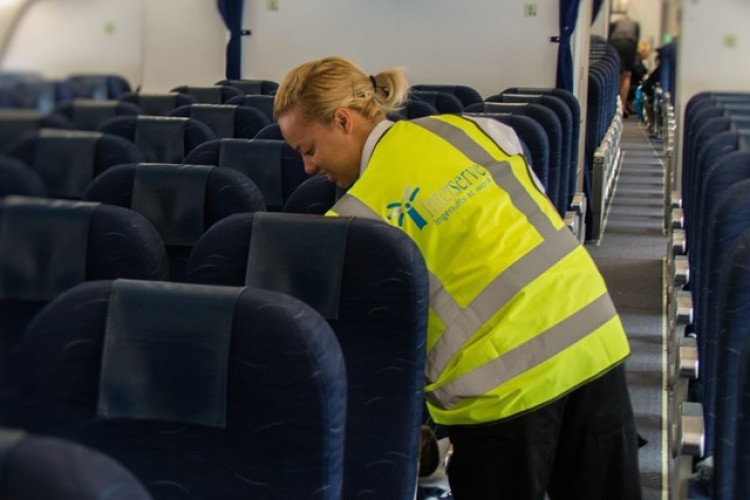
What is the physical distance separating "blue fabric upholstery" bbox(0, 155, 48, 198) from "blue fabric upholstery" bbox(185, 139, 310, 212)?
3.05m

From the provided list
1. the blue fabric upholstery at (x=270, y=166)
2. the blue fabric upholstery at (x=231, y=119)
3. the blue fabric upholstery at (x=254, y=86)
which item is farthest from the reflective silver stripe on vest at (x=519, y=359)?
the blue fabric upholstery at (x=254, y=86)

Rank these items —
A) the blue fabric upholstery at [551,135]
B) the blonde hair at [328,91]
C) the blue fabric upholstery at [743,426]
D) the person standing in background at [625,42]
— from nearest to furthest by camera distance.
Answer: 1. the blue fabric upholstery at [743,426]
2. the blonde hair at [328,91]
3. the blue fabric upholstery at [551,135]
4. the person standing in background at [625,42]

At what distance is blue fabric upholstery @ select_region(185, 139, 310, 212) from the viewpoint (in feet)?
12.7

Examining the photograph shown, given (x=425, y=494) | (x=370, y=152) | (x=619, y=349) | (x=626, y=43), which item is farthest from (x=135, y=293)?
(x=626, y=43)

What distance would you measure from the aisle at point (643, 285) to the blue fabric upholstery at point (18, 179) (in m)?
2.92

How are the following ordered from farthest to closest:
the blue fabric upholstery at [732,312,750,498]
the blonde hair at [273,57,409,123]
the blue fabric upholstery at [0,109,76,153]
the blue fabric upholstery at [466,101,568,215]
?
the blue fabric upholstery at [466,101,568,215]
the blonde hair at [273,57,409,123]
the blue fabric upholstery at [732,312,750,498]
the blue fabric upholstery at [0,109,76,153]

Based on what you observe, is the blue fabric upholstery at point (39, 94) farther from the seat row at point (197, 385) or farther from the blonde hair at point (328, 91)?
the blonde hair at point (328, 91)

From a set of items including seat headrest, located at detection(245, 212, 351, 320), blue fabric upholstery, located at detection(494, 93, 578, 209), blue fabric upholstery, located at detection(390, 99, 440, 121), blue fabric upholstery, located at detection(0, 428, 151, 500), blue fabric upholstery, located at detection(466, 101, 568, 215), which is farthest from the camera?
blue fabric upholstery, located at detection(390, 99, 440, 121)

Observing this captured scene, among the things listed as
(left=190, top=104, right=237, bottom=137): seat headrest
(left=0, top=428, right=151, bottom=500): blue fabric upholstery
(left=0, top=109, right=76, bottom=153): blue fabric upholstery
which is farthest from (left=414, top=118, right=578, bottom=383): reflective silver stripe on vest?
(left=190, top=104, right=237, bottom=137): seat headrest

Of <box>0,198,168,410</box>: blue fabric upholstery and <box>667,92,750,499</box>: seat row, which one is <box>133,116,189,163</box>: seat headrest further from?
<box>667,92,750,499</box>: seat row

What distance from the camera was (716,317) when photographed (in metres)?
2.27

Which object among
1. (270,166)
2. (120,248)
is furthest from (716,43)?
(120,248)

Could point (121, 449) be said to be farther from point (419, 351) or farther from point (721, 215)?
point (721, 215)

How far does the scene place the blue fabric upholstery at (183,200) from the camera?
273cm
